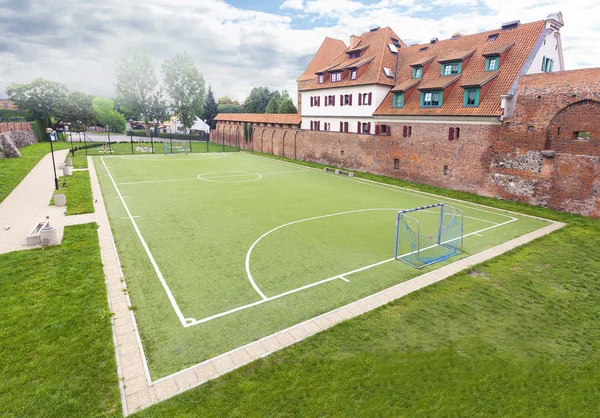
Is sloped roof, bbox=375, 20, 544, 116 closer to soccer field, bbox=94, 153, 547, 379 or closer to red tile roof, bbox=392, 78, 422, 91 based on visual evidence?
red tile roof, bbox=392, 78, 422, 91

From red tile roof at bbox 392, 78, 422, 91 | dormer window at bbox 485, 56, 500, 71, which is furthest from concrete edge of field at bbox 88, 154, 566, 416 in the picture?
red tile roof at bbox 392, 78, 422, 91

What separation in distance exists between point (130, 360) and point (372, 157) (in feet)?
96.0

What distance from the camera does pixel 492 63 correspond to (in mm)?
26531

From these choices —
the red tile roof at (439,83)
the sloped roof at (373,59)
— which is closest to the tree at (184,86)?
the sloped roof at (373,59)

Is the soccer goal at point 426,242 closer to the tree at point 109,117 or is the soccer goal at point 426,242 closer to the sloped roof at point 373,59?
the sloped roof at point 373,59

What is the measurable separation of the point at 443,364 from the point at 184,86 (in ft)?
242

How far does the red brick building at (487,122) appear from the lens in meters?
20.0

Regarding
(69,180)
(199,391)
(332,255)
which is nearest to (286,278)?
(332,255)

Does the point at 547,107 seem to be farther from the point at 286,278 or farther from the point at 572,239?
the point at 286,278

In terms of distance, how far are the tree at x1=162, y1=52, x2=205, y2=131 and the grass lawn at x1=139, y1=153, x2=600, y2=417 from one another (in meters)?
69.6

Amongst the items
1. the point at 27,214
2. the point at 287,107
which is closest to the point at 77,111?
the point at 287,107

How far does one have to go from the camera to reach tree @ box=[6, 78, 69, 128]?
215 ft

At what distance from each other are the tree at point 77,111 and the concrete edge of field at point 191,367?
7303 cm

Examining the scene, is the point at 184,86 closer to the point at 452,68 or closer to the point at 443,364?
the point at 452,68
